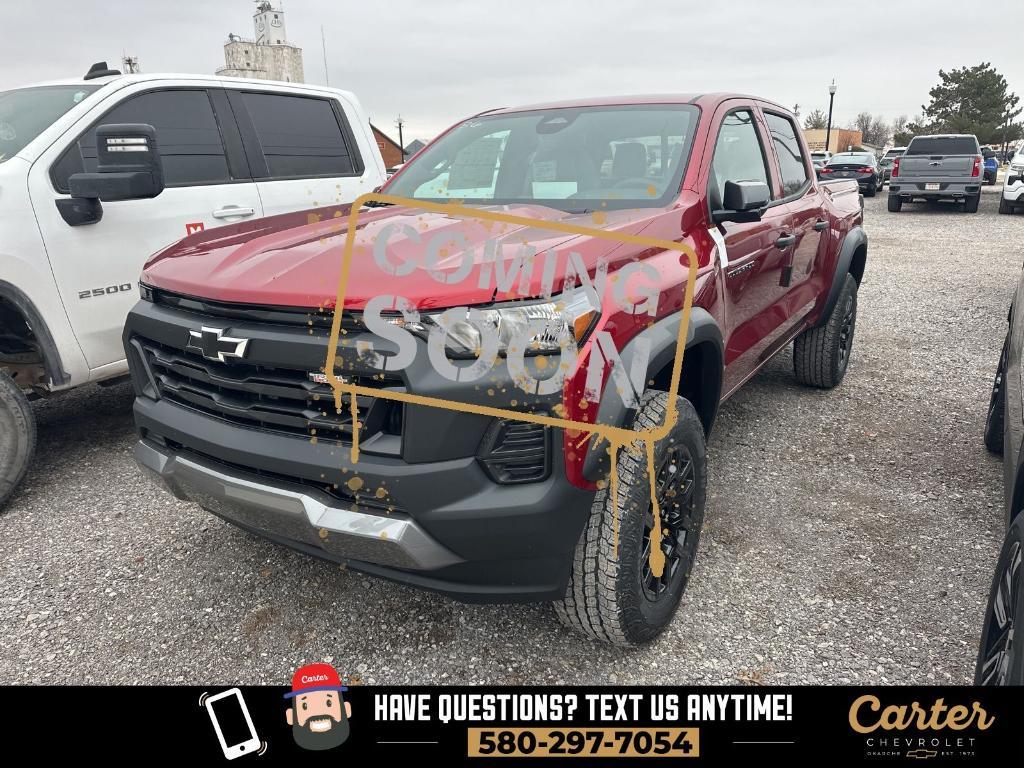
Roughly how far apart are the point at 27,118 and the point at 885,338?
650cm

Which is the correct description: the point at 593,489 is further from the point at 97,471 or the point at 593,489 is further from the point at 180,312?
the point at 97,471

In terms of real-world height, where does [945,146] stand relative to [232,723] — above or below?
above

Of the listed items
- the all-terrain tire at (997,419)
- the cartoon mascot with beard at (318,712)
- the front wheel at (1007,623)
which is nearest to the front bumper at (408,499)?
the cartoon mascot with beard at (318,712)

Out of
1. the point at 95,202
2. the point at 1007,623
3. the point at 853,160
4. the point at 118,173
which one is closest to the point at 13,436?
the point at 95,202

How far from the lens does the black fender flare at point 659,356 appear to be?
1.89 m

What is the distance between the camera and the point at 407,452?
5.89ft

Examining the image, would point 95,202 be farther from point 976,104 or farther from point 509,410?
point 976,104

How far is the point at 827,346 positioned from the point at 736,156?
196 cm

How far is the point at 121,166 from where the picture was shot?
3.21 metres

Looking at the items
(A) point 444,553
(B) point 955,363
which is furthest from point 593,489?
(B) point 955,363

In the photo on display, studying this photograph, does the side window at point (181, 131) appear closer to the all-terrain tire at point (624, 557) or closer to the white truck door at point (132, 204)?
the white truck door at point (132, 204)

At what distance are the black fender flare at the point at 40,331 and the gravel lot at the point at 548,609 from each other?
61 cm

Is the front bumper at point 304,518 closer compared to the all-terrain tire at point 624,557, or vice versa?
the front bumper at point 304,518

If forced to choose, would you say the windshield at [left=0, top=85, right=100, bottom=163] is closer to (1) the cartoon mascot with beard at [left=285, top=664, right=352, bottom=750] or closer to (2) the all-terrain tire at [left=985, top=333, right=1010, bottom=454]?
(1) the cartoon mascot with beard at [left=285, top=664, right=352, bottom=750]
